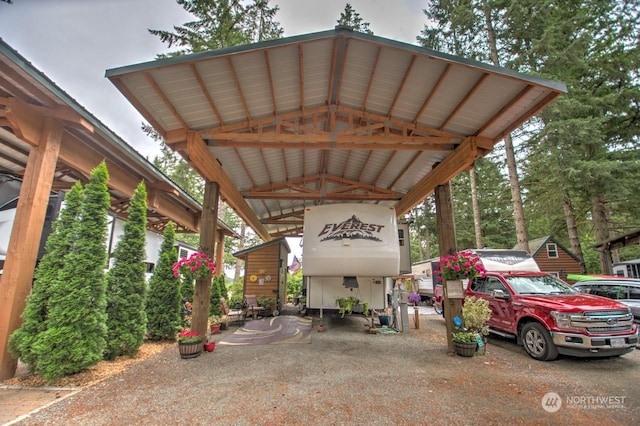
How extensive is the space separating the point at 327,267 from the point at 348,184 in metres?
3.44

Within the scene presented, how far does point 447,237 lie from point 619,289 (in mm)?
5197

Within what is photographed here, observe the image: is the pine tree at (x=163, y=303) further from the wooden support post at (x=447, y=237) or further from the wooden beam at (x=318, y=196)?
the wooden support post at (x=447, y=237)

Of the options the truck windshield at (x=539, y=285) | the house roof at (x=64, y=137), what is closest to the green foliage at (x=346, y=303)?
the truck windshield at (x=539, y=285)

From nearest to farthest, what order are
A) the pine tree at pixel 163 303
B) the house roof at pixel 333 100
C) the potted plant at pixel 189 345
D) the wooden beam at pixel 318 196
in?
the house roof at pixel 333 100 → the potted plant at pixel 189 345 → the pine tree at pixel 163 303 → the wooden beam at pixel 318 196

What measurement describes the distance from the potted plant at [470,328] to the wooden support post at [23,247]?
630 cm

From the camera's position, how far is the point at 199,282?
17.5 feet

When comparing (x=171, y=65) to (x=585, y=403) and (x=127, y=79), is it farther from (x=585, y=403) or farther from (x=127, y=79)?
(x=585, y=403)

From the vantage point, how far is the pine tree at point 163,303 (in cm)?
610

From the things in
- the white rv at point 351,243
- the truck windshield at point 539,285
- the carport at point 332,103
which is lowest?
the truck windshield at point 539,285

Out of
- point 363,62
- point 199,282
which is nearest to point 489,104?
point 363,62

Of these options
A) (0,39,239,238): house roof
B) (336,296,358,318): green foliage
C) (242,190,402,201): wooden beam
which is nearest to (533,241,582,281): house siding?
(242,190,402,201): wooden beam

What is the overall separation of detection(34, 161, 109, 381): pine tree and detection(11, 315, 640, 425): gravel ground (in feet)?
1.67

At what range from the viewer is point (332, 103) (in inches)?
220

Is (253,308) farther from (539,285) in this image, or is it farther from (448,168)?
(539,285)
